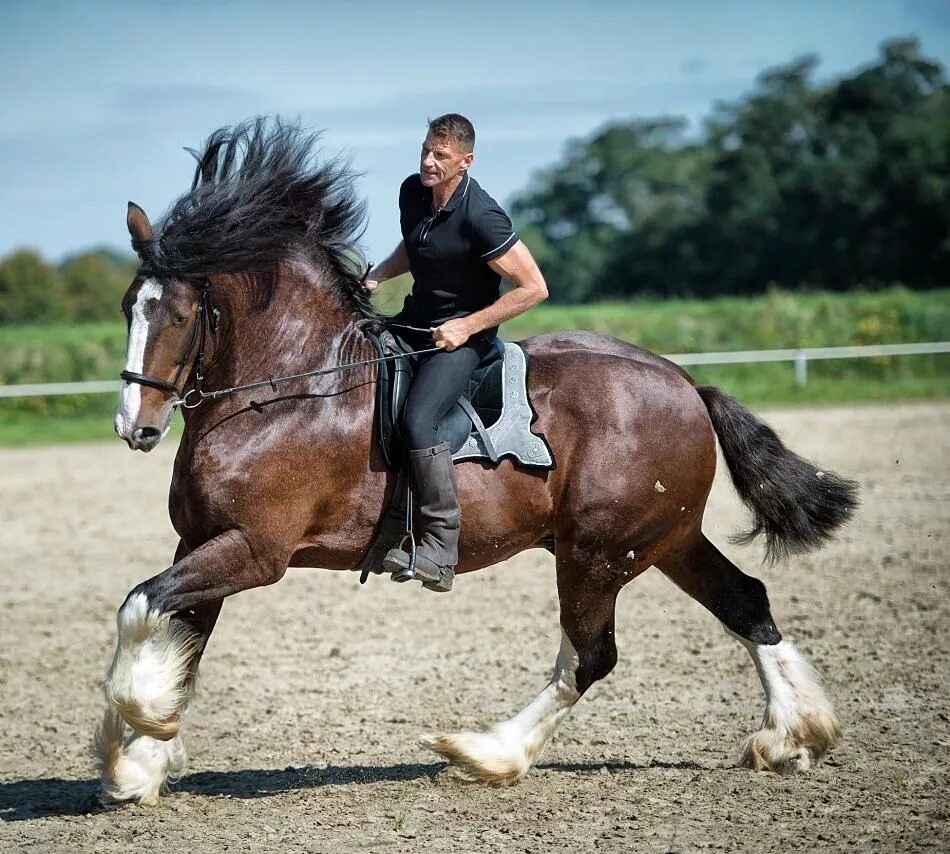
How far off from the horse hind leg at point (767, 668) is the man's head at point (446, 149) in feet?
6.76

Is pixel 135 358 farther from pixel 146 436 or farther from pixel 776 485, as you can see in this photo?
pixel 776 485

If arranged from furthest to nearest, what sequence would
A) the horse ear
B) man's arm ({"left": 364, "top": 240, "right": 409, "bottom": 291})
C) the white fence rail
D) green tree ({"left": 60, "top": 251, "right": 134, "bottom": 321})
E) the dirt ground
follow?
green tree ({"left": 60, "top": 251, "right": 134, "bottom": 321})
the white fence rail
man's arm ({"left": 364, "top": 240, "right": 409, "bottom": 291})
the horse ear
the dirt ground

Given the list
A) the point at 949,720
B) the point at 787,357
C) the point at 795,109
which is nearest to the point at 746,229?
the point at 795,109

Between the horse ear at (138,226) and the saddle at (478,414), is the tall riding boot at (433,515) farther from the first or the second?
the horse ear at (138,226)

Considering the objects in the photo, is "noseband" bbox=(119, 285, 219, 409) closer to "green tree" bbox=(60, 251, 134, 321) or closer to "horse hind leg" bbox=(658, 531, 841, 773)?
"horse hind leg" bbox=(658, 531, 841, 773)

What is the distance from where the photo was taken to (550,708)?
5328 mm

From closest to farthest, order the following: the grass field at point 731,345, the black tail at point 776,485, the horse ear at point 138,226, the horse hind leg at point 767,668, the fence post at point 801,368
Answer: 1. the horse ear at point 138,226
2. the horse hind leg at point 767,668
3. the black tail at point 776,485
4. the grass field at point 731,345
5. the fence post at point 801,368

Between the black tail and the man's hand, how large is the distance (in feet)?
4.29

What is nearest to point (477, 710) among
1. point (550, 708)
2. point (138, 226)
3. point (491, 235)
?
point (550, 708)

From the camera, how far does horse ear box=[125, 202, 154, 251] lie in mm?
4750

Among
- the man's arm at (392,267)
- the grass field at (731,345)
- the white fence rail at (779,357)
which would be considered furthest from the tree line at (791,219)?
the man's arm at (392,267)

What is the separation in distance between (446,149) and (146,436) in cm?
165

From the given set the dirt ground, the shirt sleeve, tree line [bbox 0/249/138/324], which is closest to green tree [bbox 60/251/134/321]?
tree line [bbox 0/249/138/324]

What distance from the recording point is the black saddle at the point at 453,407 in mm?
4965
